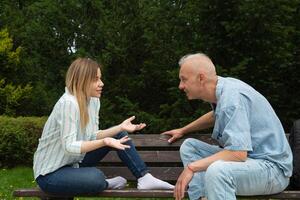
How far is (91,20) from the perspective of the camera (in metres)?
10.3

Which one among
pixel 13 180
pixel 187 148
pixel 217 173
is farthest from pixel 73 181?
pixel 13 180

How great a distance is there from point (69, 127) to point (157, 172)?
1.19m

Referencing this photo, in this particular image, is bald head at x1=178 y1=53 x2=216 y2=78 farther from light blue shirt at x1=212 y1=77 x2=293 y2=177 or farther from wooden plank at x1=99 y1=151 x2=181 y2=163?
wooden plank at x1=99 y1=151 x2=181 y2=163

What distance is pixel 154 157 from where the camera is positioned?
498 cm

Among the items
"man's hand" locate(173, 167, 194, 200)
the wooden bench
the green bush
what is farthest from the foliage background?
"man's hand" locate(173, 167, 194, 200)

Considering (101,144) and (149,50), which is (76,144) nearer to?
(101,144)

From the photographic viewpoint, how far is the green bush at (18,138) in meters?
8.64

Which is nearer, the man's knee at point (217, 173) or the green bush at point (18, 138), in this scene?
the man's knee at point (217, 173)

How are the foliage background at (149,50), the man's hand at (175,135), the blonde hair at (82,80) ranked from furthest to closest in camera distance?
1. the foliage background at (149,50)
2. the man's hand at (175,135)
3. the blonde hair at (82,80)

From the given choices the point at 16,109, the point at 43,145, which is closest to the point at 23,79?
the point at 16,109

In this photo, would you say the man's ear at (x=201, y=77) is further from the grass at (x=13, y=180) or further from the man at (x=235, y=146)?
the grass at (x=13, y=180)

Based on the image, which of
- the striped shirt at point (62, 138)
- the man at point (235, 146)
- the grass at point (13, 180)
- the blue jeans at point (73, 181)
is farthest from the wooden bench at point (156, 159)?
the grass at point (13, 180)

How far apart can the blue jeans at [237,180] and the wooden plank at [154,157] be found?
909 millimetres

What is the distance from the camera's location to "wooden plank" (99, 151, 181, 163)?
16.2ft
